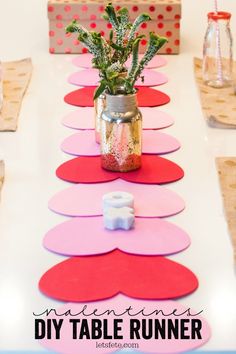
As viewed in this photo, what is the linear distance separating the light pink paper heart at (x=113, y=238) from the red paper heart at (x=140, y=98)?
0.63 m

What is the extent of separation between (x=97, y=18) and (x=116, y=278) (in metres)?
1.32

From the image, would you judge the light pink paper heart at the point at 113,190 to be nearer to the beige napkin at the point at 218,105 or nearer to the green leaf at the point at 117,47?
the green leaf at the point at 117,47

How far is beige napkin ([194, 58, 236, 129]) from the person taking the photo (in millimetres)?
1681

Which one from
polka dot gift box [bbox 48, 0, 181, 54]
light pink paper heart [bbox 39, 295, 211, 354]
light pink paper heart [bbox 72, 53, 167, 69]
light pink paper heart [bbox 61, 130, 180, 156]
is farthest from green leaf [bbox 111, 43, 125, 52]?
polka dot gift box [bbox 48, 0, 181, 54]

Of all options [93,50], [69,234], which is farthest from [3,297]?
[93,50]

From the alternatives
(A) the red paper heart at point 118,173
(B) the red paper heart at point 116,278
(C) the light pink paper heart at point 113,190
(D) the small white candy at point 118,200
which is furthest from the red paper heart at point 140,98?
(B) the red paper heart at point 116,278

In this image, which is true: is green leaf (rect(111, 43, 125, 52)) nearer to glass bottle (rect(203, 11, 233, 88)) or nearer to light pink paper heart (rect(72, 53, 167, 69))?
glass bottle (rect(203, 11, 233, 88))

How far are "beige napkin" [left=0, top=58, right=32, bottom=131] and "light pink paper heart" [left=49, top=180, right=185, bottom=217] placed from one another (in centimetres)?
35

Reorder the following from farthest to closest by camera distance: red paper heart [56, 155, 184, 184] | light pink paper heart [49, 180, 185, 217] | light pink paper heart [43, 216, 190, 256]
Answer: red paper heart [56, 155, 184, 184] → light pink paper heart [49, 180, 185, 217] → light pink paper heart [43, 216, 190, 256]

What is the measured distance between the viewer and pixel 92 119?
172 cm

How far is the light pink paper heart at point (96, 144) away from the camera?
5.03 ft

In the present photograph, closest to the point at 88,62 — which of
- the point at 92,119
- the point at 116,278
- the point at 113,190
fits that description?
the point at 92,119

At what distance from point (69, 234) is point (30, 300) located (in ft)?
0.59

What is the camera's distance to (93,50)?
1381 millimetres
